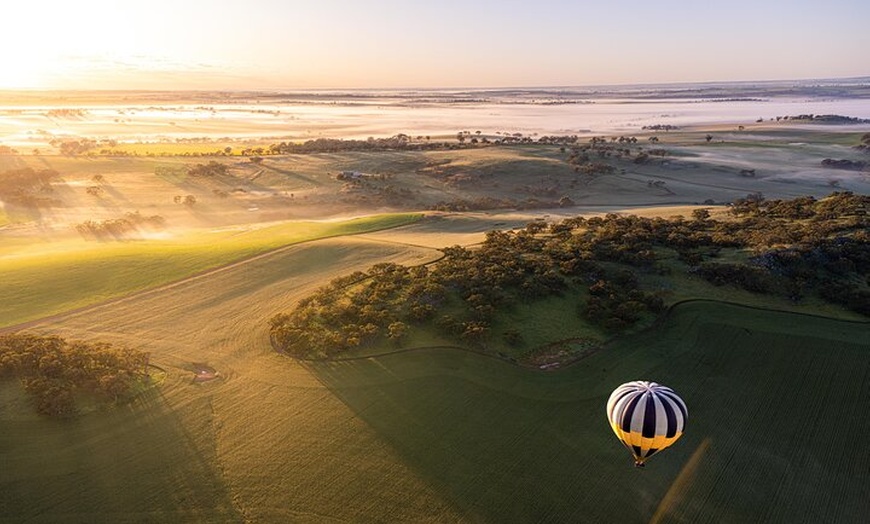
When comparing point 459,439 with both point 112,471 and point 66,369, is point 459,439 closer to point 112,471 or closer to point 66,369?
point 112,471

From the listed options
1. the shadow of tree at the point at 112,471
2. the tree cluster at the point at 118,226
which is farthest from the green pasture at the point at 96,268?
the shadow of tree at the point at 112,471

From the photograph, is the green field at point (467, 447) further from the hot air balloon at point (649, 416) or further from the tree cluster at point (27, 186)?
the tree cluster at point (27, 186)

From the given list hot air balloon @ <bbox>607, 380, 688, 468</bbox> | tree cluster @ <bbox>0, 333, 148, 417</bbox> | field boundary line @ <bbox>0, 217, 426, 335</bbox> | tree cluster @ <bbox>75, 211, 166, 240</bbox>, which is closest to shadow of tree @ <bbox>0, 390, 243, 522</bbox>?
tree cluster @ <bbox>0, 333, 148, 417</bbox>

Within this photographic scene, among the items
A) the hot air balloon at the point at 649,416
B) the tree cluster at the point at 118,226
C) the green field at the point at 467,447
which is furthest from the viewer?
the tree cluster at the point at 118,226

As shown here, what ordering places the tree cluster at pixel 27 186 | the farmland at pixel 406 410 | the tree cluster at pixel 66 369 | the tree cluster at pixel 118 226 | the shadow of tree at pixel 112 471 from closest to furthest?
the shadow of tree at pixel 112 471 → the farmland at pixel 406 410 → the tree cluster at pixel 66 369 → the tree cluster at pixel 118 226 → the tree cluster at pixel 27 186

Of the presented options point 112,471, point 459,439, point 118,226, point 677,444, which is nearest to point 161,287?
point 112,471

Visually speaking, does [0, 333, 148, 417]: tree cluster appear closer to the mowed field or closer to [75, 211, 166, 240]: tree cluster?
the mowed field
